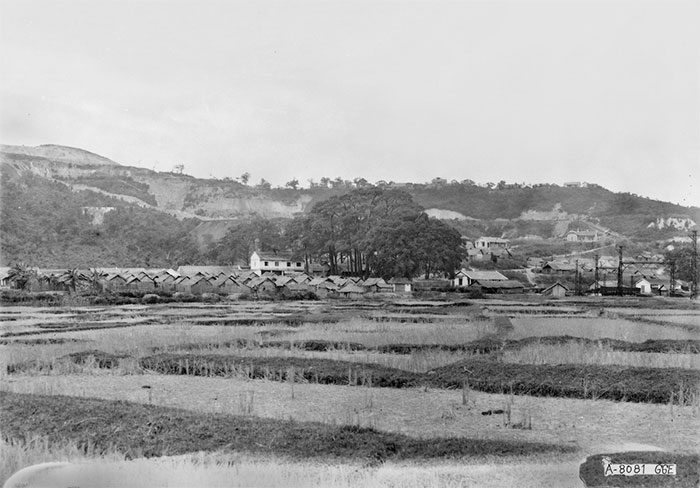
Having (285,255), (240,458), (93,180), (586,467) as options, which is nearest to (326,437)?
(240,458)

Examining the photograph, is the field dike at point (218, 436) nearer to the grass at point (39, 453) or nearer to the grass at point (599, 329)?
the grass at point (39, 453)

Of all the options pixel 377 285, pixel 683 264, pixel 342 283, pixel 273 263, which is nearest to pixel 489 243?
pixel 683 264

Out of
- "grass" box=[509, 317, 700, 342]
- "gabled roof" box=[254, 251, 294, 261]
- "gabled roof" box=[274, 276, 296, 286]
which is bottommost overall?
"grass" box=[509, 317, 700, 342]

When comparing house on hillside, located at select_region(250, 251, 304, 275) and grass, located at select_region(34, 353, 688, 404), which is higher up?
house on hillside, located at select_region(250, 251, 304, 275)

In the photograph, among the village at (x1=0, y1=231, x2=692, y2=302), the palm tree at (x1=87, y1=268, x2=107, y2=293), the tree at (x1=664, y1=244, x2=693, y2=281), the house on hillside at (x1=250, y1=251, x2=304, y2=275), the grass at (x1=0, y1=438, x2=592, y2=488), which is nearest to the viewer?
the grass at (x1=0, y1=438, x2=592, y2=488)

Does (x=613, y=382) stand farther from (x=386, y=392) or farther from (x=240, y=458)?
(x=240, y=458)

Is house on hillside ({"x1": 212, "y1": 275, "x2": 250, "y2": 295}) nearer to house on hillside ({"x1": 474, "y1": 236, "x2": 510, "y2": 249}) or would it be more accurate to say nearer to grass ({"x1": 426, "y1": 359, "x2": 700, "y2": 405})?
house on hillside ({"x1": 474, "y1": 236, "x2": 510, "y2": 249})

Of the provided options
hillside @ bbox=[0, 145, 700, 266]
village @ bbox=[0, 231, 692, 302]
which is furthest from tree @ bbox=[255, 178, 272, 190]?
village @ bbox=[0, 231, 692, 302]

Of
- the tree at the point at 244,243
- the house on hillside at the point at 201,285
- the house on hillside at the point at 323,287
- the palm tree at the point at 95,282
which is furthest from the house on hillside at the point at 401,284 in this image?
the tree at the point at 244,243
